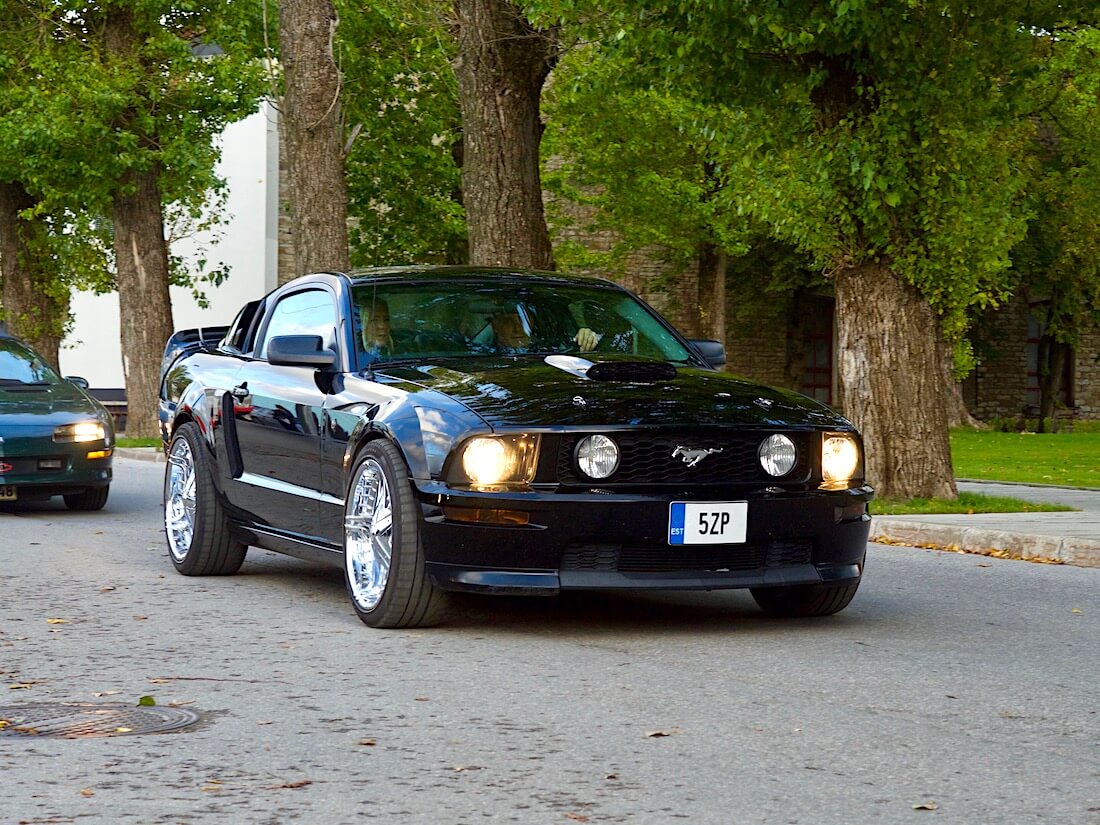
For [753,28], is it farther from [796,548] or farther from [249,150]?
[249,150]

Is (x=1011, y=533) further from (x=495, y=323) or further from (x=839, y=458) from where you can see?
(x=495, y=323)

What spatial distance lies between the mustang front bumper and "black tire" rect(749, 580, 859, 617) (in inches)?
21.7

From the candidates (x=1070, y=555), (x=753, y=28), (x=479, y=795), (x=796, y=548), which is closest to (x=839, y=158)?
(x=753, y=28)

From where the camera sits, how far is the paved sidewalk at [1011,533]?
11195 mm

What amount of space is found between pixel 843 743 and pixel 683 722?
541 mm

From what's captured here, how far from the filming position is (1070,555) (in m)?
11.1

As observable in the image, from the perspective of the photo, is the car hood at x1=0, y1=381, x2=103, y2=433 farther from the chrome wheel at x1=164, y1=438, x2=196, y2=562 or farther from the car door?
the car door

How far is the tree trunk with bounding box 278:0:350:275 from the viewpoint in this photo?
64.3 feet

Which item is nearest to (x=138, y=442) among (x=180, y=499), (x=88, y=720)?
(x=180, y=499)

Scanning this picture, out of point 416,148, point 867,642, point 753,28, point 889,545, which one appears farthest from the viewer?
point 416,148

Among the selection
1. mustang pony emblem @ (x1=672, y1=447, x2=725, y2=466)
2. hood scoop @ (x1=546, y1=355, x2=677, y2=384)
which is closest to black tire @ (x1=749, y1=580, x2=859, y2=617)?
mustang pony emblem @ (x1=672, y1=447, x2=725, y2=466)

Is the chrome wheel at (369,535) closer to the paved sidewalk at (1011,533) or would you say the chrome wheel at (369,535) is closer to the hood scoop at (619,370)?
the hood scoop at (619,370)

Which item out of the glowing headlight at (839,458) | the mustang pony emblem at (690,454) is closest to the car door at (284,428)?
the mustang pony emblem at (690,454)

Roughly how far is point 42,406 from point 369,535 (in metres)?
7.46
